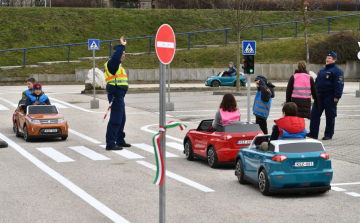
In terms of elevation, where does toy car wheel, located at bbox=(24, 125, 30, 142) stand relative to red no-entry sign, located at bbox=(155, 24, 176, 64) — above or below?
below

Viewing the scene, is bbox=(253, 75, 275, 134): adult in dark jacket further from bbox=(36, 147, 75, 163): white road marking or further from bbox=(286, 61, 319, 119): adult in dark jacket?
bbox=(36, 147, 75, 163): white road marking

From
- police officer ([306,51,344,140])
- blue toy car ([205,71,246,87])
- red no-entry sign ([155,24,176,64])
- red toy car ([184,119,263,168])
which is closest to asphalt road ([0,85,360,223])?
red toy car ([184,119,263,168])

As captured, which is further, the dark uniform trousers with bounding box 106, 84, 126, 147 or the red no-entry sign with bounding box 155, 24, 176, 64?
the dark uniform trousers with bounding box 106, 84, 126, 147

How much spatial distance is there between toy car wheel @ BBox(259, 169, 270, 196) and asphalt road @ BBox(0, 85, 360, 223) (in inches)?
4.3

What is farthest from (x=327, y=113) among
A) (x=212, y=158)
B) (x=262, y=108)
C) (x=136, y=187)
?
(x=136, y=187)

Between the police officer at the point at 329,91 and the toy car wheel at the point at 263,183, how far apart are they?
22.8ft

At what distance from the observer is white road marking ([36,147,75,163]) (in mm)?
15156

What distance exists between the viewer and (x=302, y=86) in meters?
16.8

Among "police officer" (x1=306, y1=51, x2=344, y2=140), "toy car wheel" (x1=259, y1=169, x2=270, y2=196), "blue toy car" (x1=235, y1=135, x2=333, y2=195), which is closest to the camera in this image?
"blue toy car" (x1=235, y1=135, x2=333, y2=195)

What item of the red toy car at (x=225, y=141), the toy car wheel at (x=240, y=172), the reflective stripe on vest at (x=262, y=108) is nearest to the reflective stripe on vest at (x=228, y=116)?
the red toy car at (x=225, y=141)

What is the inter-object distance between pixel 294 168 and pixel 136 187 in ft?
9.16

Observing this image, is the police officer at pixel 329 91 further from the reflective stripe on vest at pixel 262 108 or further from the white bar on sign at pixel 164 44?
the white bar on sign at pixel 164 44

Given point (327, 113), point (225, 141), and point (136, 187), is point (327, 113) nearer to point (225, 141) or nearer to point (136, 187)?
point (225, 141)

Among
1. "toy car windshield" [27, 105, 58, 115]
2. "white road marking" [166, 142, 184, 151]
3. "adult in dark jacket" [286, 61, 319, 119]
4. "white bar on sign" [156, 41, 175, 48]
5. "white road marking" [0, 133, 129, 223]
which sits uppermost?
"white bar on sign" [156, 41, 175, 48]
